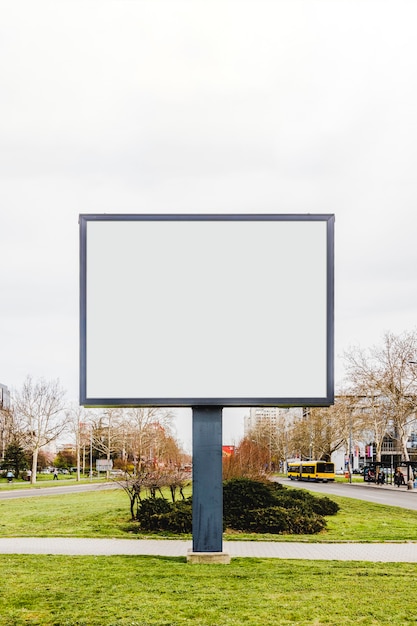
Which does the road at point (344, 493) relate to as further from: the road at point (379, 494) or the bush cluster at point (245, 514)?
the bush cluster at point (245, 514)

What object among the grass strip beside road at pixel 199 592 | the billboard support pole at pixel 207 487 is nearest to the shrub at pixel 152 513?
the grass strip beside road at pixel 199 592

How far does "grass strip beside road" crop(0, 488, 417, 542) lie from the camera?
762 inches

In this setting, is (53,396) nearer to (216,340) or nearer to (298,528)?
(298,528)

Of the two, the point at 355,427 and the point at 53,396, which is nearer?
the point at 53,396

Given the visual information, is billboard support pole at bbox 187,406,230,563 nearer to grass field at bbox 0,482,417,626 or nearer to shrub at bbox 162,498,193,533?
grass field at bbox 0,482,417,626

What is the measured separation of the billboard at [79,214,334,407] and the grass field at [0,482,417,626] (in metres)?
3.07

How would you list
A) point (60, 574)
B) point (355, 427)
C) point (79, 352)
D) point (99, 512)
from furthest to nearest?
point (355, 427) → point (99, 512) → point (79, 352) → point (60, 574)

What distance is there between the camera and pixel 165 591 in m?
11.4

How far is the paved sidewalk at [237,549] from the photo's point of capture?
51.6 ft

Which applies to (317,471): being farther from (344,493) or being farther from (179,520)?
(179,520)

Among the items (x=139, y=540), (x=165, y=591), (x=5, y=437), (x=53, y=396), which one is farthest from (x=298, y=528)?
(x=5, y=437)

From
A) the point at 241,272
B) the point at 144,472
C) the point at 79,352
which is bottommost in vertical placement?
the point at 144,472

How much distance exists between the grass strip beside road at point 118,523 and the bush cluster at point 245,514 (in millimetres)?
513

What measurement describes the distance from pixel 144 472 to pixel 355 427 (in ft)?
168
